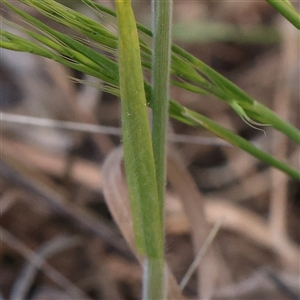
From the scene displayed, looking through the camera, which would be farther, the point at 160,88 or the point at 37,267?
the point at 37,267

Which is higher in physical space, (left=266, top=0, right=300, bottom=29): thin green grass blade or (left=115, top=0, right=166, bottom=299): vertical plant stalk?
(left=266, top=0, right=300, bottom=29): thin green grass blade

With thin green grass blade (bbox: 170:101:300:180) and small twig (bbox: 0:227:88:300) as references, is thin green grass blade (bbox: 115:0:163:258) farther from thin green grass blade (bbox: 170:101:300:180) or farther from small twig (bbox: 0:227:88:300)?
small twig (bbox: 0:227:88:300)

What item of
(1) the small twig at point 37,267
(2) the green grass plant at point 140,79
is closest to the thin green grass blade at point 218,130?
(2) the green grass plant at point 140,79

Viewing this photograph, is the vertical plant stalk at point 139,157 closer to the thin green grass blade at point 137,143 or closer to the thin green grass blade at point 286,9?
the thin green grass blade at point 137,143

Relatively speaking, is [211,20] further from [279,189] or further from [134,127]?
[134,127]

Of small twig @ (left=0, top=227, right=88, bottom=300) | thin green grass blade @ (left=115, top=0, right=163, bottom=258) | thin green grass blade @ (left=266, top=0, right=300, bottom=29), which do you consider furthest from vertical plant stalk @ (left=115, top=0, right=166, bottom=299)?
small twig @ (left=0, top=227, right=88, bottom=300)

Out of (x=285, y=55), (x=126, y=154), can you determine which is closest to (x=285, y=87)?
(x=285, y=55)

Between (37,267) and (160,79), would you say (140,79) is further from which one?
(37,267)

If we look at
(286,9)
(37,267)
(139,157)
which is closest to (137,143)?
(139,157)
